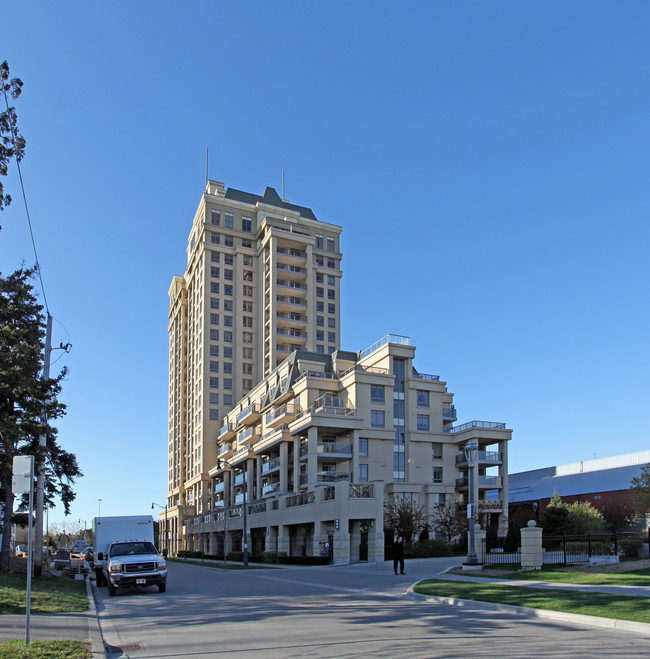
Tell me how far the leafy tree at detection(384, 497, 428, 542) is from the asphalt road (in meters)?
31.4

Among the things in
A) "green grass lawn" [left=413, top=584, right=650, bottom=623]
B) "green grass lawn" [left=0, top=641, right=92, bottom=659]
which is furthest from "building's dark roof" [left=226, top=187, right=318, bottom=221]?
"green grass lawn" [left=0, top=641, right=92, bottom=659]

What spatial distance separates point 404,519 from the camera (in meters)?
50.7

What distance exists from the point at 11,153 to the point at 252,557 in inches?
1829

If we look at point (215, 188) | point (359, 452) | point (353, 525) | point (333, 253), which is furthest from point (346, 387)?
point (215, 188)

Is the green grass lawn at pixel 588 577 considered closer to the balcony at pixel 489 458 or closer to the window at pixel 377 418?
the window at pixel 377 418

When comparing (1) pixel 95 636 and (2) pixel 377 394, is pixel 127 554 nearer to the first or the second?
(1) pixel 95 636

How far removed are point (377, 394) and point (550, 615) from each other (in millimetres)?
44969

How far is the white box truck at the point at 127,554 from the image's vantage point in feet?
74.4

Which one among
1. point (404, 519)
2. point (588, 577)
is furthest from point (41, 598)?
point (404, 519)

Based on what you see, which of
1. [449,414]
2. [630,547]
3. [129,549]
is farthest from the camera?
[449,414]

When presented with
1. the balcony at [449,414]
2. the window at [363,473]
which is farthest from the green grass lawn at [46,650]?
the balcony at [449,414]

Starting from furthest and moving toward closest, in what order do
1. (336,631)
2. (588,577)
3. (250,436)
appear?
(250,436), (588,577), (336,631)

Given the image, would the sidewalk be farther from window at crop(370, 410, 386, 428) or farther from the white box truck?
window at crop(370, 410, 386, 428)

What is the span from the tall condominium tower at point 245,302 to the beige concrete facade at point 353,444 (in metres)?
21.1
